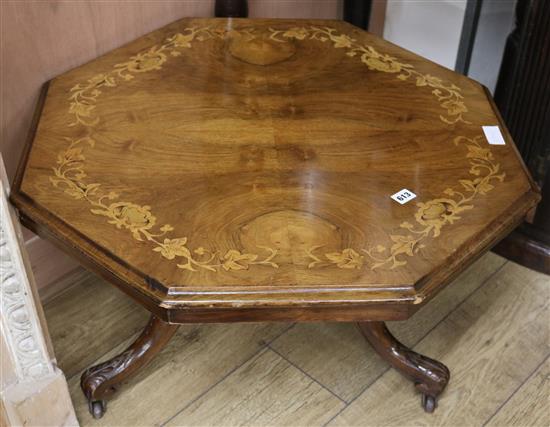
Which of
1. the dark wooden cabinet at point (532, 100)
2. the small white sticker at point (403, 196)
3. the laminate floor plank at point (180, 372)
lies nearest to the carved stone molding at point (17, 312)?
the laminate floor plank at point (180, 372)

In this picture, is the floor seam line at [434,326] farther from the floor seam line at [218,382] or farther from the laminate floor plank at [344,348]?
the floor seam line at [218,382]

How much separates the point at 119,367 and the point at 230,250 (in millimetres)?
435

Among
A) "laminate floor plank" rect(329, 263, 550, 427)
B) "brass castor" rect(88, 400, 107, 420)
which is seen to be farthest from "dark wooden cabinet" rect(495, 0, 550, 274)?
"brass castor" rect(88, 400, 107, 420)

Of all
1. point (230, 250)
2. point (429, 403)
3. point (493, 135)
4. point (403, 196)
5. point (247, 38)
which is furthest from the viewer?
point (247, 38)

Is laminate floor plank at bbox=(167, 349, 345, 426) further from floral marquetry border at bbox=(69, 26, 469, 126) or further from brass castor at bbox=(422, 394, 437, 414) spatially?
floral marquetry border at bbox=(69, 26, 469, 126)

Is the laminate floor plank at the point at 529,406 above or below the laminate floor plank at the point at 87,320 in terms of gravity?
below

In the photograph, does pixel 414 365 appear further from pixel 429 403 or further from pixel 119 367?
pixel 119 367

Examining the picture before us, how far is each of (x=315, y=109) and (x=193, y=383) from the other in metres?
0.55

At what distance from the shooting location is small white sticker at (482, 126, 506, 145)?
4.50 ft

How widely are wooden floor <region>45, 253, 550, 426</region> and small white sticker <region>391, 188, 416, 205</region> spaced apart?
45cm

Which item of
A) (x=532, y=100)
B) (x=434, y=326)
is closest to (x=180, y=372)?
(x=434, y=326)

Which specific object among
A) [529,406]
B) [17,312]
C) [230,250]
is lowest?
[529,406]

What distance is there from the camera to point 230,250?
1144 mm

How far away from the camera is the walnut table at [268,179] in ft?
3.69
